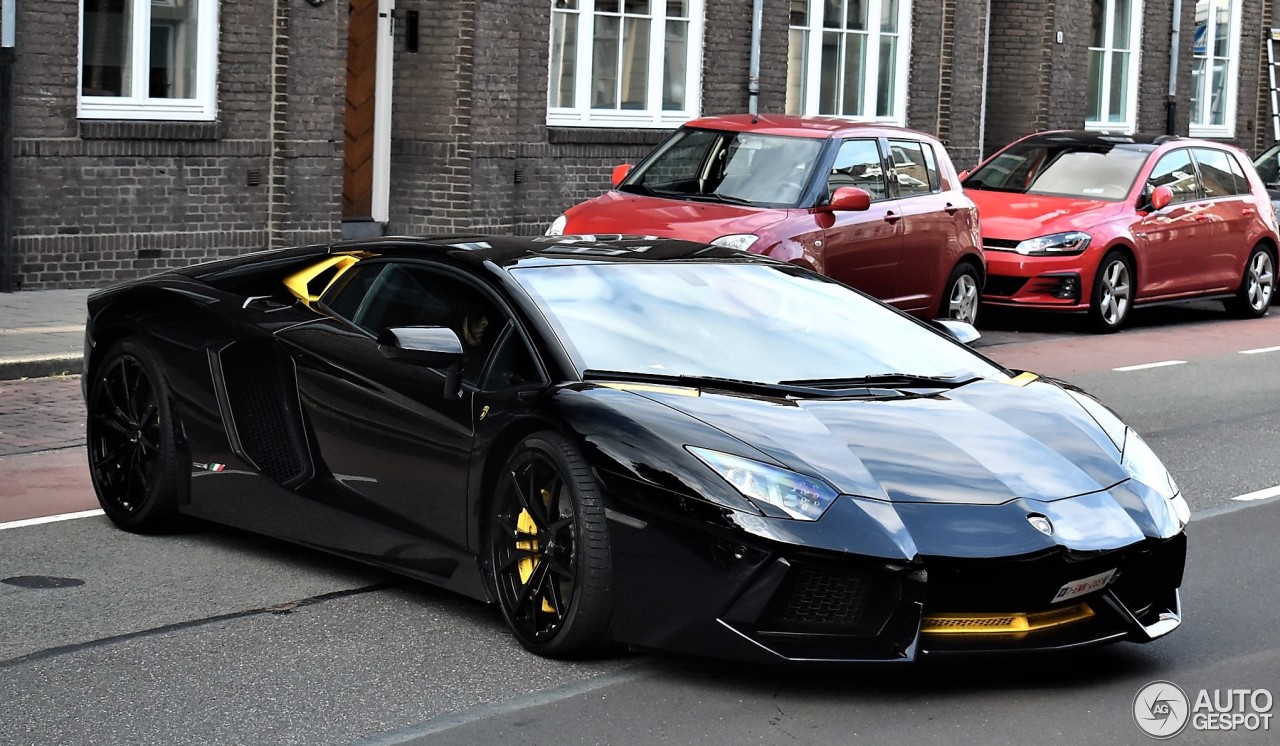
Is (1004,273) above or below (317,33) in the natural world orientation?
below

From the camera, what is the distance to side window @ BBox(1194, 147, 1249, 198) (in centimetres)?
1827

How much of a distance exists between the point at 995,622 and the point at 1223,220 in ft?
45.5

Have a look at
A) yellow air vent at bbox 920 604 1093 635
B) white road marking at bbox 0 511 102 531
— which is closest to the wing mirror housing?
yellow air vent at bbox 920 604 1093 635

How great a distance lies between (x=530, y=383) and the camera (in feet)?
19.2

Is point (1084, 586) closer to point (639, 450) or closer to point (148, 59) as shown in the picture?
point (639, 450)

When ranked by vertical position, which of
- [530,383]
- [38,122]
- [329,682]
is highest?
[38,122]

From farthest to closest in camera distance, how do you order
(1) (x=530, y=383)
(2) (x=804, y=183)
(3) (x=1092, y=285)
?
(3) (x=1092, y=285) < (2) (x=804, y=183) < (1) (x=530, y=383)

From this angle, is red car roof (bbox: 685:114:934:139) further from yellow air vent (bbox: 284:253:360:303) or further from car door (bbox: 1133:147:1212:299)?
yellow air vent (bbox: 284:253:360:303)

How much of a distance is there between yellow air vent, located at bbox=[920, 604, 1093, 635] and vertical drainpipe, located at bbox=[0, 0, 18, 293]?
1116 centimetres

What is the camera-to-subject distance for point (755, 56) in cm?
2206

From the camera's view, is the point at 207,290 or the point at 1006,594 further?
the point at 207,290

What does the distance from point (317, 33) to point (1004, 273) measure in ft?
20.7

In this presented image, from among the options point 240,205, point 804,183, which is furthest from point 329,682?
point 240,205

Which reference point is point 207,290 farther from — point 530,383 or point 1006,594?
point 1006,594
